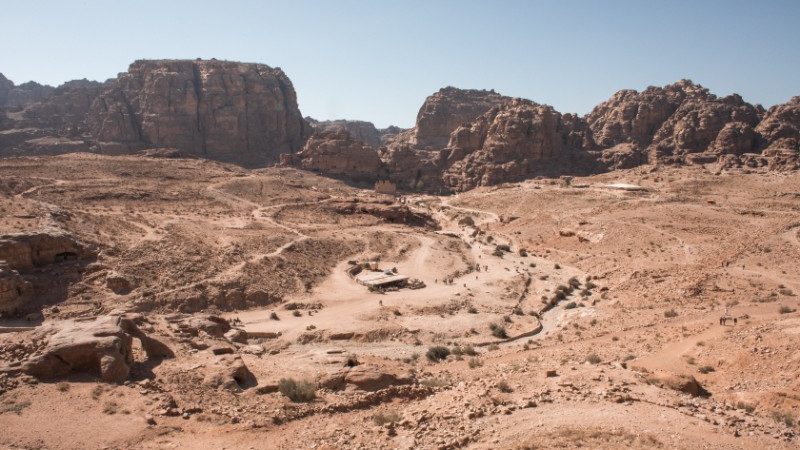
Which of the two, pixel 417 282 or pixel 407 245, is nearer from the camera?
pixel 417 282

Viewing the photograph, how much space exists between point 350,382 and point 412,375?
7.17 ft

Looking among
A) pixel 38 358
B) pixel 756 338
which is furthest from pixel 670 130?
pixel 38 358

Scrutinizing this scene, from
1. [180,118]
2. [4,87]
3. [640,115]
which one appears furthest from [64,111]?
[640,115]

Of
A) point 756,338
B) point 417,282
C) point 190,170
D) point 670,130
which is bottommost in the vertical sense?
point 417,282

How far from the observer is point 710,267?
116 ft

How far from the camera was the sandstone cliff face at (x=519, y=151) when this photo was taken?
282 ft

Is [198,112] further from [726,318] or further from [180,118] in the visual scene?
[726,318]

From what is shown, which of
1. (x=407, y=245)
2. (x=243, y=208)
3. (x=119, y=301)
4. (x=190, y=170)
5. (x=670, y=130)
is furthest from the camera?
(x=670, y=130)

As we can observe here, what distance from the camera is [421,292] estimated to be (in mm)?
36469

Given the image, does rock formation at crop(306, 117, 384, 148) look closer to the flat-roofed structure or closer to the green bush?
the flat-roofed structure

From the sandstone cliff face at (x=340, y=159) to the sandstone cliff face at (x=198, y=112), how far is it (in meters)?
11.6

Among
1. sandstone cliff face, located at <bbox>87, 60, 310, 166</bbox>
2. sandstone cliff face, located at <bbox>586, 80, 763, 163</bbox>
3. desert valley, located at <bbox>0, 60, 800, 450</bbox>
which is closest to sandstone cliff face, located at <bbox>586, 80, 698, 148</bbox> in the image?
sandstone cliff face, located at <bbox>586, 80, 763, 163</bbox>

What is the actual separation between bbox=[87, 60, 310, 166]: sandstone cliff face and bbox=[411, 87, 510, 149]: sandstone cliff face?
109 feet

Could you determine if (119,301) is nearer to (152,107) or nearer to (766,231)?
(766,231)
